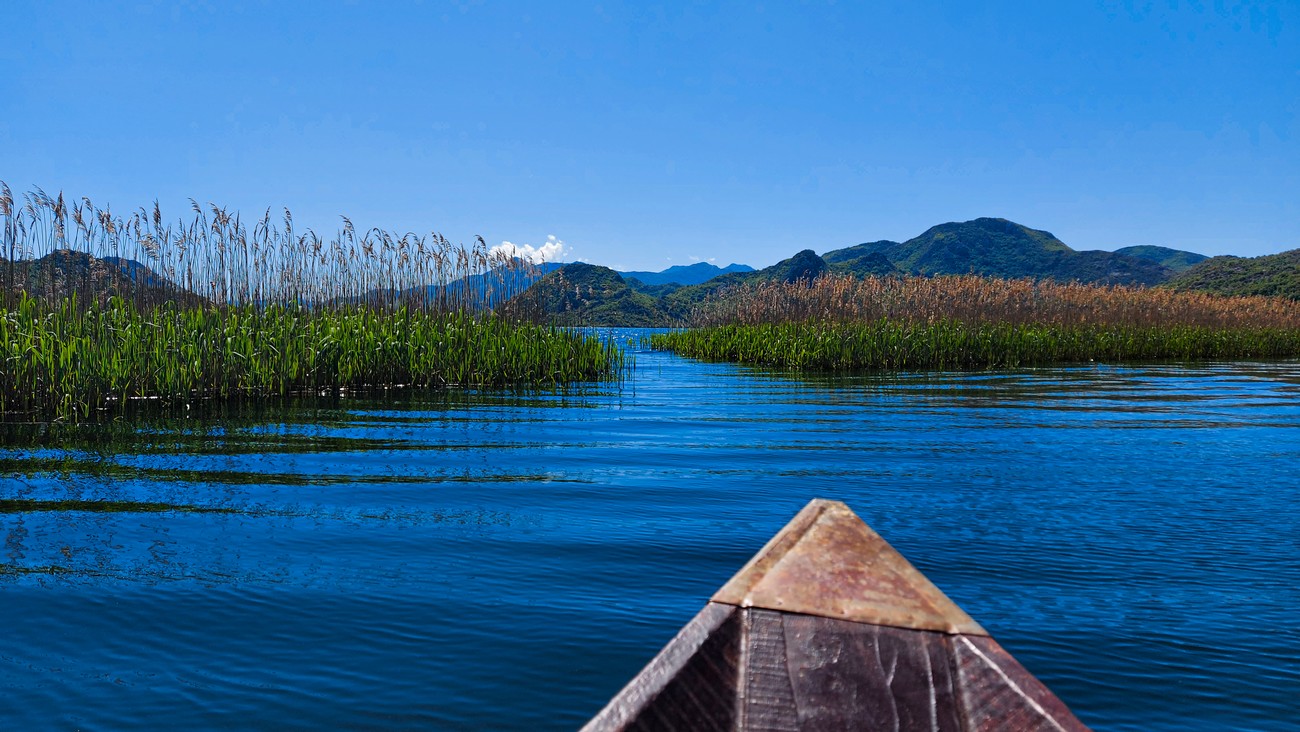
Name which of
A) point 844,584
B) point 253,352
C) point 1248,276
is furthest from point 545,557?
point 1248,276

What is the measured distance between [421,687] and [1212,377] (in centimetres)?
1933

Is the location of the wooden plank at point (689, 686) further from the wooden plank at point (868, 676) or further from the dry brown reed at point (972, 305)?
the dry brown reed at point (972, 305)

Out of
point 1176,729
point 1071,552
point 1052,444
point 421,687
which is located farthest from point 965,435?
point 421,687

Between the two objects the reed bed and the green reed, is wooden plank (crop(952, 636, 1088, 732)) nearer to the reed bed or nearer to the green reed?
the green reed

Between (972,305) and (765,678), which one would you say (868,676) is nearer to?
(765,678)

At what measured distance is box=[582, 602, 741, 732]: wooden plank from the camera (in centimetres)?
137

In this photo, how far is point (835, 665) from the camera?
1.56m

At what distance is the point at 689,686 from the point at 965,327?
70.3ft

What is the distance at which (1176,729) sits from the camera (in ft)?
8.17

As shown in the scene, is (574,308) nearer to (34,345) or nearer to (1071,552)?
(34,345)

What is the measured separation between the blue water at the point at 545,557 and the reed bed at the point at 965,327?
1098cm

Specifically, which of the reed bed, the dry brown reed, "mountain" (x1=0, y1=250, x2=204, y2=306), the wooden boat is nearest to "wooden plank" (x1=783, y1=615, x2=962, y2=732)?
the wooden boat

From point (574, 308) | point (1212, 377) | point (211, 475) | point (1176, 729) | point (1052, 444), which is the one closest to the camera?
point (1176, 729)

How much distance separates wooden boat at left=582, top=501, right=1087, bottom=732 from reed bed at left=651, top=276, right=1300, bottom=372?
1813cm
